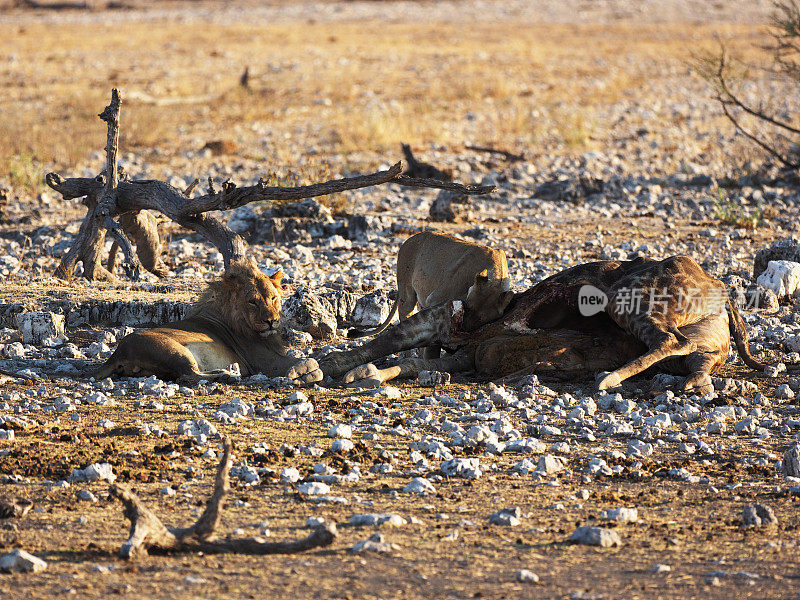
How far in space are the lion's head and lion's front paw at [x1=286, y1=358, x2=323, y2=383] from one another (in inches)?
17.2

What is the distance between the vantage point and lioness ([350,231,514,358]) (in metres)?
8.55

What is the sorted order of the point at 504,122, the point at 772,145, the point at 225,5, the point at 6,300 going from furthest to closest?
the point at 225,5
the point at 504,122
the point at 772,145
the point at 6,300

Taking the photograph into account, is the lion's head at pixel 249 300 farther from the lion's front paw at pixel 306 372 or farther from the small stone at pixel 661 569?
the small stone at pixel 661 569

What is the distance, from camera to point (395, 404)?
292 inches

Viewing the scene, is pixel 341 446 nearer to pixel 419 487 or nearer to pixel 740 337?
pixel 419 487

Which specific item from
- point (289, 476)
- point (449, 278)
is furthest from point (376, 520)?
point (449, 278)

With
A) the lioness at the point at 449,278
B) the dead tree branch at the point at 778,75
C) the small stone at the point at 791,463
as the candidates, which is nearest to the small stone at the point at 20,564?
the small stone at the point at 791,463

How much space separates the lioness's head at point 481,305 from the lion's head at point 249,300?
1538 mm

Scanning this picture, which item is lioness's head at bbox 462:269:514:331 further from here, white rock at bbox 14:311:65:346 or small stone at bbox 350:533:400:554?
small stone at bbox 350:533:400:554

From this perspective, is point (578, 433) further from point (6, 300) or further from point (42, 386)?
point (6, 300)

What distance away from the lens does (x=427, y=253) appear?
31.2 feet

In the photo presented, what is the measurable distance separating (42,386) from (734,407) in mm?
4911

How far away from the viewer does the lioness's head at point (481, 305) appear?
852 centimetres

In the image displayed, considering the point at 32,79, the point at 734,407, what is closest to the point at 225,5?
the point at 32,79
